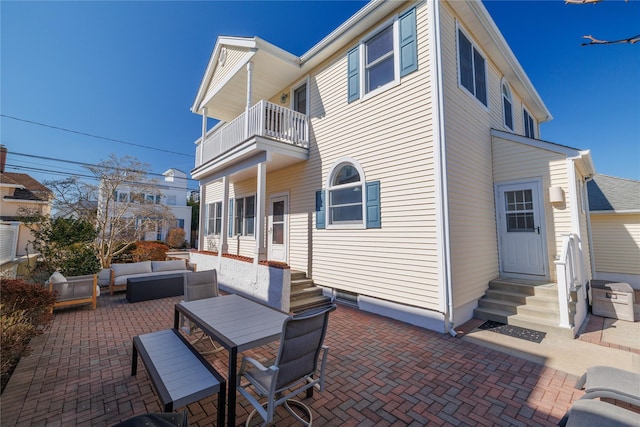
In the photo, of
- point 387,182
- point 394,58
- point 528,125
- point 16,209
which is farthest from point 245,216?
point 16,209

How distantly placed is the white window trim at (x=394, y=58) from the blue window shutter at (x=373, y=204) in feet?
7.30

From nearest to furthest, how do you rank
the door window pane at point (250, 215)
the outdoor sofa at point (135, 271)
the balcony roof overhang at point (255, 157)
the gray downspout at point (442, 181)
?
the gray downspout at point (442, 181) < the balcony roof overhang at point (255, 157) < the outdoor sofa at point (135, 271) < the door window pane at point (250, 215)

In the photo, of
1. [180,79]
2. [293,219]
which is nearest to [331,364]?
[293,219]

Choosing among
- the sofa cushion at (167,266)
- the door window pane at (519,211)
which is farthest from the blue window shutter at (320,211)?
the sofa cushion at (167,266)

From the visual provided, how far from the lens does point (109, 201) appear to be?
1202 cm

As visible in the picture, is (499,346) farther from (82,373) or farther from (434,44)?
(82,373)

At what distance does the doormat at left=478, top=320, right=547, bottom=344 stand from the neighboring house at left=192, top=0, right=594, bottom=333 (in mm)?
414

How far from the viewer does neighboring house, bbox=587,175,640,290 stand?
8.41 m

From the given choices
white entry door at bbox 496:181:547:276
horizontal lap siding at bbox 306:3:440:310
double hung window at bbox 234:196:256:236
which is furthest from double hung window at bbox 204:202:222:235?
white entry door at bbox 496:181:547:276

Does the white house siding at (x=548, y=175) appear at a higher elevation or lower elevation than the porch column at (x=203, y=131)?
lower

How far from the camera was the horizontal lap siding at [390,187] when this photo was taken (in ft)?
16.6

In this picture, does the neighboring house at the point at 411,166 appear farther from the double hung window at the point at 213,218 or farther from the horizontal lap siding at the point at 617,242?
the double hung window at the point at 213,218

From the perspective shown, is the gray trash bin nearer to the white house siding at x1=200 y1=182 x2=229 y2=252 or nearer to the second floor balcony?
the second floor balcony

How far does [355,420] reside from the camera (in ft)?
7.93
